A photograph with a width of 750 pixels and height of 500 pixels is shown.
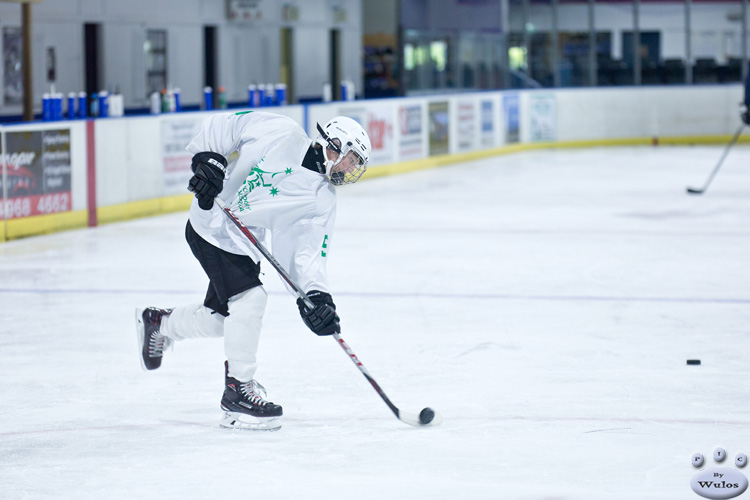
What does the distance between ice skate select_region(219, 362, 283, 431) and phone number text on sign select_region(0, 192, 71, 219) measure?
19.9 feet

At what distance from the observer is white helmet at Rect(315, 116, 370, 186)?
172 inches

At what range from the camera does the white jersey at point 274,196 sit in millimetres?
4496

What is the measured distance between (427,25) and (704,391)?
19.4m

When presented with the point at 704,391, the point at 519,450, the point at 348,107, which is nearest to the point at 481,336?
the point at 704,391

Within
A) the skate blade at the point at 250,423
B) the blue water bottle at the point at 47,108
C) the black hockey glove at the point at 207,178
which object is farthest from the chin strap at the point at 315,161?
the blue water bottle at the point at 47,108

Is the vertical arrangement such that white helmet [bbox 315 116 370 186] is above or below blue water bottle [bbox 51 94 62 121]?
below

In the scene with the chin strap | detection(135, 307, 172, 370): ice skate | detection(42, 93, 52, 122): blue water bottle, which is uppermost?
detection(42, 93, 52, 122): blue water bottle

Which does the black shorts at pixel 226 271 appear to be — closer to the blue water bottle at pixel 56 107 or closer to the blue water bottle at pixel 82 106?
the blue water bottle at pixel 56 107

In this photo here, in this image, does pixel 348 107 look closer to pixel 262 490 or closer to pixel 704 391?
pixel 704 391

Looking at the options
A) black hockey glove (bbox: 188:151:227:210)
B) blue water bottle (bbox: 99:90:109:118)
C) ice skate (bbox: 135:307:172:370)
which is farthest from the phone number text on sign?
black hockey glove (bbox: 188:151:227:210)

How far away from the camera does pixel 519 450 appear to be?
14.2ft

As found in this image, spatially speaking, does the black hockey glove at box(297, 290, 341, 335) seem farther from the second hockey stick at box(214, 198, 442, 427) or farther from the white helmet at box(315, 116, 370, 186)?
the white helmet at box(315, 116, 370, 186)

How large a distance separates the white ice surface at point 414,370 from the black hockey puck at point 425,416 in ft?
0.22

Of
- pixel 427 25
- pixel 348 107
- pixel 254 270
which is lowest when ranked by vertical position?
pixel 254 270
